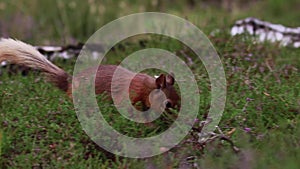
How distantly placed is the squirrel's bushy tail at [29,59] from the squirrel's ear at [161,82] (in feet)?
2.22

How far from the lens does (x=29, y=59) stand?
385 cm

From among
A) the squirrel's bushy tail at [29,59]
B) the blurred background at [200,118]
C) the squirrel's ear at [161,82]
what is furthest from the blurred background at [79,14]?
Result: the squirrel's ear at [161,82]

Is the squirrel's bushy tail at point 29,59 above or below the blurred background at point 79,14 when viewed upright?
below

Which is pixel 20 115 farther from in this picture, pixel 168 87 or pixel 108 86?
pixel 168 87

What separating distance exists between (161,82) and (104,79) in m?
0.41

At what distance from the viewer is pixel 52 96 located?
12.5 ft

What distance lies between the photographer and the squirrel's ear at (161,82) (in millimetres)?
3449

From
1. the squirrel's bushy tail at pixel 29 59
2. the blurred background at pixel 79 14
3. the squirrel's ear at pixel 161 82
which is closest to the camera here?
the squirrel's ear at pixel 161 82

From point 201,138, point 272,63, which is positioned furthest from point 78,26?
point 201,138

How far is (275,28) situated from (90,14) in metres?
2.11

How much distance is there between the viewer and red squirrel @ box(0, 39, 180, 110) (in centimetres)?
348

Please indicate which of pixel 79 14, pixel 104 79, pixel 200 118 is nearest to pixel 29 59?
pixel 104 79

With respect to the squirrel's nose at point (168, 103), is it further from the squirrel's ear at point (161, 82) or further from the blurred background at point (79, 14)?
the blurred background at point (79, 14)

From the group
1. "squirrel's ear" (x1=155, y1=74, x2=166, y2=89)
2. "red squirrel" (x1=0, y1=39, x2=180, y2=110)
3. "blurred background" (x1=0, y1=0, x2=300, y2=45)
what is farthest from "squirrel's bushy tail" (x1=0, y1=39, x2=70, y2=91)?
"blurred background" (x1=0, y1=0, x2=300, y2=45)
